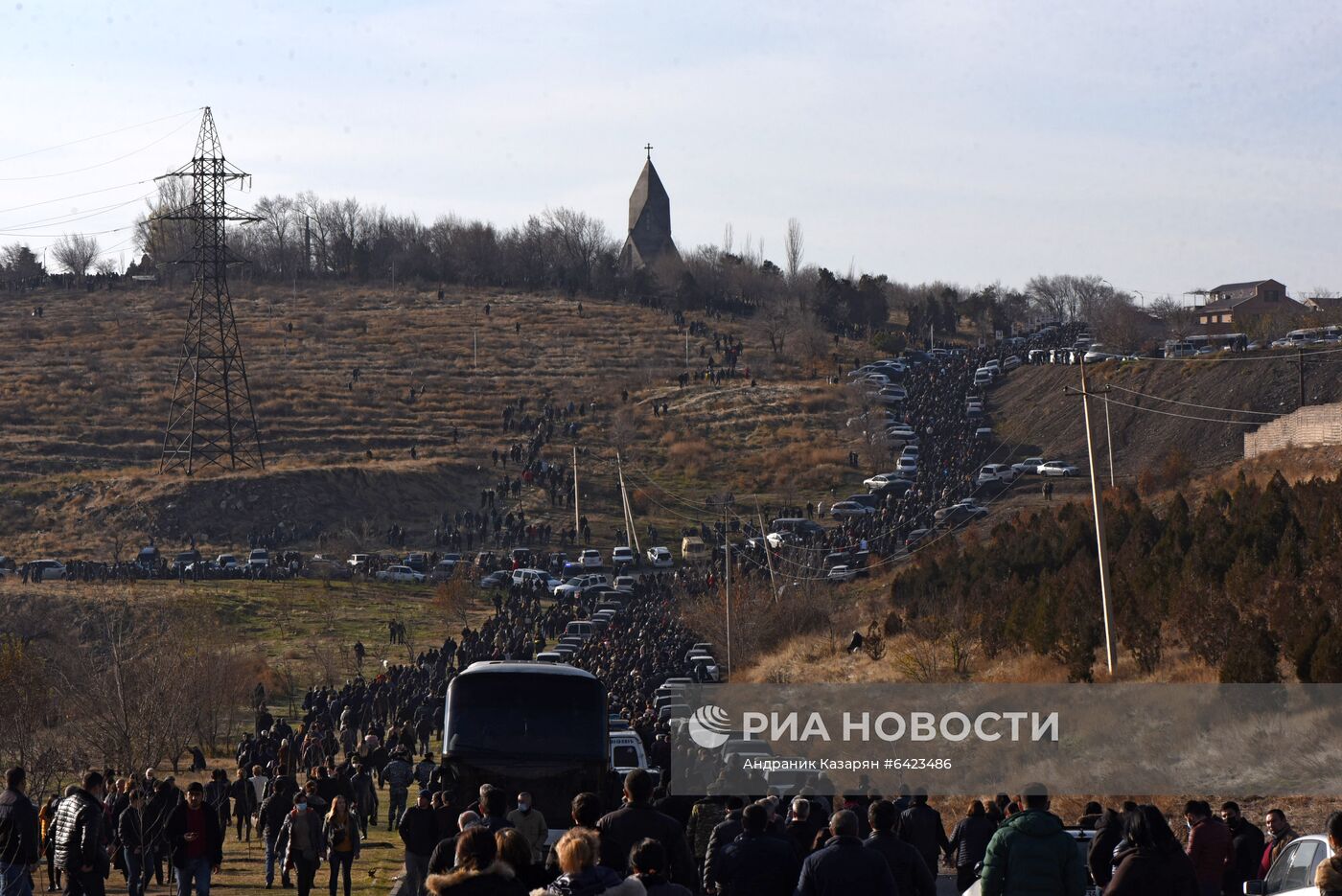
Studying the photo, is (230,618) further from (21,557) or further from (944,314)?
(944,314)

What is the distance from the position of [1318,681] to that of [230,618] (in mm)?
37308

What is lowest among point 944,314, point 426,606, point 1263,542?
point 426,606

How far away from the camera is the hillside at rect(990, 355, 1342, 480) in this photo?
75.9 metres

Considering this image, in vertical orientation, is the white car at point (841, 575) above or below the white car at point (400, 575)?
above

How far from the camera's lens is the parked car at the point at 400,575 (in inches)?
2490

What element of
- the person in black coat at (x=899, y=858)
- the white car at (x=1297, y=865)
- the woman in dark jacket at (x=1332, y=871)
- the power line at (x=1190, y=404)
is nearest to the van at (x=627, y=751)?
the white car at (x=1297, y=865)

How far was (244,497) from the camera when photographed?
248 ft

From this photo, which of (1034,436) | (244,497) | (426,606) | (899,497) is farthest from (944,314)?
(426,606)

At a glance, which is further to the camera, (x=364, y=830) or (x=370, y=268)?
(x=370, y=268)

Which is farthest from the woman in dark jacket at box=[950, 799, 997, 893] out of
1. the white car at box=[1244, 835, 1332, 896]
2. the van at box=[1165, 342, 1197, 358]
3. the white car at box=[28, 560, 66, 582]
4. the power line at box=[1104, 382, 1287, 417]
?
the van at box=[1165, 342, 1197, 358]

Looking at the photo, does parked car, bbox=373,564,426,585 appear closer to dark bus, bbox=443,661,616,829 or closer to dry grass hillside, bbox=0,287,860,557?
dry grass hillside, bbox=0,287,860,557

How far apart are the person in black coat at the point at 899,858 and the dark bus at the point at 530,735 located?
730 cm

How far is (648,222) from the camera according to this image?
158 m

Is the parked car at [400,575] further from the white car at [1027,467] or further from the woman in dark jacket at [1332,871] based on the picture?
the woman in dark jacket at [1332,871]
